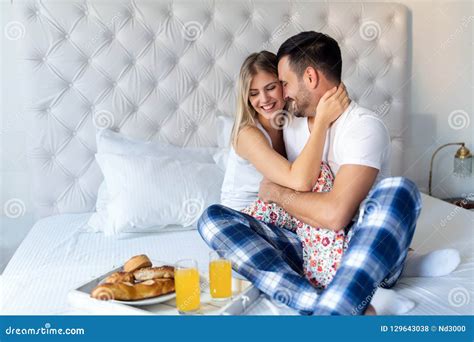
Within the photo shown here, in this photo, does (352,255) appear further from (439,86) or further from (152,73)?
(439,86)

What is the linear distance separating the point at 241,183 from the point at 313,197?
384mm

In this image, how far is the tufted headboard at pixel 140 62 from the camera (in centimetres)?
204

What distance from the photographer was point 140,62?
212 cm

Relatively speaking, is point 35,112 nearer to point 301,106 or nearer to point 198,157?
point 198,157

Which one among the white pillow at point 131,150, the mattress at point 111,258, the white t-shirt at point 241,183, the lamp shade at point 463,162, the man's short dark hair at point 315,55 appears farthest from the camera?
the lamp shade at point 463,162

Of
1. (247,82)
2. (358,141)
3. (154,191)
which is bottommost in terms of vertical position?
(154,191)

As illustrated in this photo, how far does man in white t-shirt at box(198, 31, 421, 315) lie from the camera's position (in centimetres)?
121

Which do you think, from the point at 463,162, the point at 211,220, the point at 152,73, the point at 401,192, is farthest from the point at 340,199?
the point at 463,162

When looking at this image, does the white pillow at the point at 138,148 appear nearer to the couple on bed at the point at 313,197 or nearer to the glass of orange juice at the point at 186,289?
the couple on bed at the point at 313,197

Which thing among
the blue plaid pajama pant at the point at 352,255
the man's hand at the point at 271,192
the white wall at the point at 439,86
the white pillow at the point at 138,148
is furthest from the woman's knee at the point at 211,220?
the white wall at the point at 439,86

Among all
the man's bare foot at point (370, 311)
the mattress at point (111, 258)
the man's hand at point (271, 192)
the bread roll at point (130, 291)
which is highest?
the man's hand at point (271, 192)

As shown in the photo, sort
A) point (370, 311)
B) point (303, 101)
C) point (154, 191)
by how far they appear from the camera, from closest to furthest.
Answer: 1. point (370, 311)
2. point (303, 101)
3. point (154, 191)

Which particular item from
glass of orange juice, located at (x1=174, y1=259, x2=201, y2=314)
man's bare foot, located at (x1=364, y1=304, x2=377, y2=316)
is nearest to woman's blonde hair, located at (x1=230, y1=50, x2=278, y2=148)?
glass of orange juice, located at (x1=174, y1=259, x2=201, y2=314)
